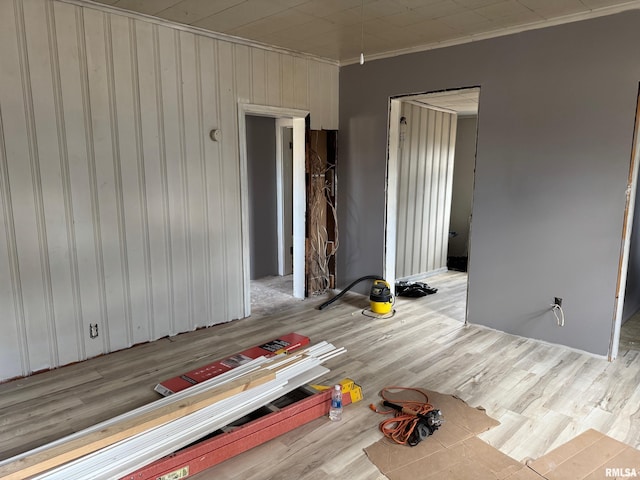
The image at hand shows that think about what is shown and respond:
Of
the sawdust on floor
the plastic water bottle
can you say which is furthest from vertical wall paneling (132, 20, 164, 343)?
the plastic water bottle

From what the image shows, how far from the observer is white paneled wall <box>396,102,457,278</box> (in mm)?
5838

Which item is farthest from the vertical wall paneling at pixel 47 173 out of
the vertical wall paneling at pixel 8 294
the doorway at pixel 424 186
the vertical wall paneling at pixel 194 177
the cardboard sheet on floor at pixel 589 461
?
the cardboard sheet on floor at pixel 589 461

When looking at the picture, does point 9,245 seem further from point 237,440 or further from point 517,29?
point 517,29

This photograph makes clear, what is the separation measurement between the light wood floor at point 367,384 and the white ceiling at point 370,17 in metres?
2.73

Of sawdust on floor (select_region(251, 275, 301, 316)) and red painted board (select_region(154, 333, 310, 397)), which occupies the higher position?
red painted board (select_region(154, 333, 310, 397))

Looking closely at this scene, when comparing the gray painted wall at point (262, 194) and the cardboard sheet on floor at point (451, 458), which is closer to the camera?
the cardboard sheet on floor at point (451, 458)

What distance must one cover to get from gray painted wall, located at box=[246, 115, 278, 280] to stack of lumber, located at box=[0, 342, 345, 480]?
324 cm

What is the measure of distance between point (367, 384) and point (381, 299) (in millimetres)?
1581

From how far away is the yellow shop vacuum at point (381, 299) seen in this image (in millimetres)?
4645

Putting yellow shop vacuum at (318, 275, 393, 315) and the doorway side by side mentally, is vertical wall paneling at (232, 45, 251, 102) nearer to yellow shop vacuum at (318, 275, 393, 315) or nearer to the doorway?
the doorway

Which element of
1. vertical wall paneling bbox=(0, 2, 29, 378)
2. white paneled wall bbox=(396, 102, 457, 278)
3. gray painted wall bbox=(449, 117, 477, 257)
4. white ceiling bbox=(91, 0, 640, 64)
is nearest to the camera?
vertical wall paneling bbox=(0, 2, 29, 378)

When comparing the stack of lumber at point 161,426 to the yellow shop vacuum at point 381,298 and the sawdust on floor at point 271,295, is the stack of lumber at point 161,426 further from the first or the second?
the sawdust on floor at point 271,295

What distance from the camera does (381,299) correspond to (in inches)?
183

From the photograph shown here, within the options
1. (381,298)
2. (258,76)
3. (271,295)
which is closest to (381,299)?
(381,298)
